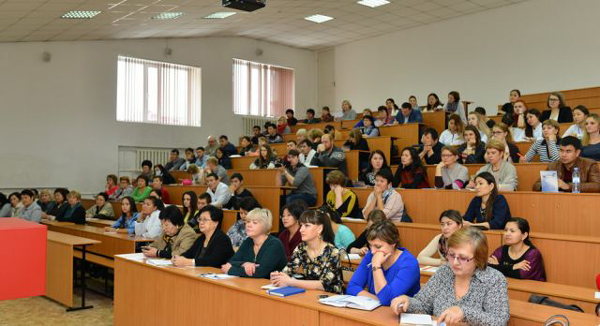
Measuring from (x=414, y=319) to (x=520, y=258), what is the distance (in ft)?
6.30

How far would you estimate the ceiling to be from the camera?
8.45m

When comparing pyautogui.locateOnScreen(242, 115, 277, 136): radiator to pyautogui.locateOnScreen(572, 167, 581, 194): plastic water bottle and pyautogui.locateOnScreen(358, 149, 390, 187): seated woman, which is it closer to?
pyautogui.locateOnScreen(358, 149, 390, 187): seated woman

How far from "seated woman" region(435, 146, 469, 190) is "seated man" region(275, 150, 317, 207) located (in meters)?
1.89

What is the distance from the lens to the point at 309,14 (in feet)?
37.2

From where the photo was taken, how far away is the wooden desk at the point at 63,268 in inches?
230

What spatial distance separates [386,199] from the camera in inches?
226

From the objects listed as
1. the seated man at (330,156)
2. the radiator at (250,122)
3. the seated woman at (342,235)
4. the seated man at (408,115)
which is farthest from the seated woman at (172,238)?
the radiator at (250,122)

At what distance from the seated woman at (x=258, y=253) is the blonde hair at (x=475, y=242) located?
5.22 ft

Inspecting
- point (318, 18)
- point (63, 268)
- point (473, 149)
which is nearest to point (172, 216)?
point (63, 268)

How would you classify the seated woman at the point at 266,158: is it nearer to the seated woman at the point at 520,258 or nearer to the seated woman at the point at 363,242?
the seated woman at the point at 363,242

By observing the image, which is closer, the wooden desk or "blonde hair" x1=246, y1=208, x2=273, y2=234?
"blonde hair" x1=246, y1=208, x2=273, y2=234

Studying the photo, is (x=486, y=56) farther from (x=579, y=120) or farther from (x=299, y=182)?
(x=299, y=182)

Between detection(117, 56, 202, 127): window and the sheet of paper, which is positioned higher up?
detection(117, 56, 202, 127): window

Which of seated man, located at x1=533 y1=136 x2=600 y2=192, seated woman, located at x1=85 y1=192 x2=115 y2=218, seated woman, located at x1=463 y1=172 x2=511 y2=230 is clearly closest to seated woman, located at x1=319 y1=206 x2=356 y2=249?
seated woman, located at x1=463 y1=172 x2=511 y2=230
